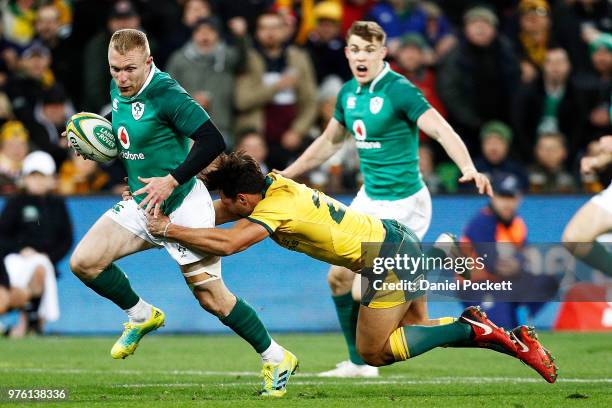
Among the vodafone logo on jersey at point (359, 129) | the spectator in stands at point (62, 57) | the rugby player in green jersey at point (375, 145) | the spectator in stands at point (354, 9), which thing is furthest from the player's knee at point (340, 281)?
the spectator in stands at point (354, 9)

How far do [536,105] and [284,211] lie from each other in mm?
8044

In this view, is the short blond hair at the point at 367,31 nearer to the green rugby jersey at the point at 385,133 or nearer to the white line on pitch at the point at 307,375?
the green rugby jersey at the point at 385,133

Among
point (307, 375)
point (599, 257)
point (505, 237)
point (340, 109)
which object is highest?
point (340, 109)

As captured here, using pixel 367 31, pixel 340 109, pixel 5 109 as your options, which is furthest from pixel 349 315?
pixel 5 109

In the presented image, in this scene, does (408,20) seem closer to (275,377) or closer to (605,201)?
(605,201)

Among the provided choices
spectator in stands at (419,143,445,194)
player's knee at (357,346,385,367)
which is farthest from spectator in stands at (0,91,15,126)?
player's knee at (357,346,385,367)

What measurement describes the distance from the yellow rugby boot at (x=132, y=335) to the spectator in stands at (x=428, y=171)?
5721 mm

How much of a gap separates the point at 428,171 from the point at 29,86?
4.94 m

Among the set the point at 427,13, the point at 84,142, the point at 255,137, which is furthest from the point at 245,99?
the point at 84,142

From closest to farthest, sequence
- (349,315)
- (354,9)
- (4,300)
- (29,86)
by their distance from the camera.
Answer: (349,315) → (4,300) → (29,86) → (354,9)

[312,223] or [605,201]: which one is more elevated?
[312,223]

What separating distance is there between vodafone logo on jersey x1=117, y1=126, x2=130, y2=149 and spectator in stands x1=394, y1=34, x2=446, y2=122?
6.88 m

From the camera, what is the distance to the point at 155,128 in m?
8.12

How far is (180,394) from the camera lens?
814cm
